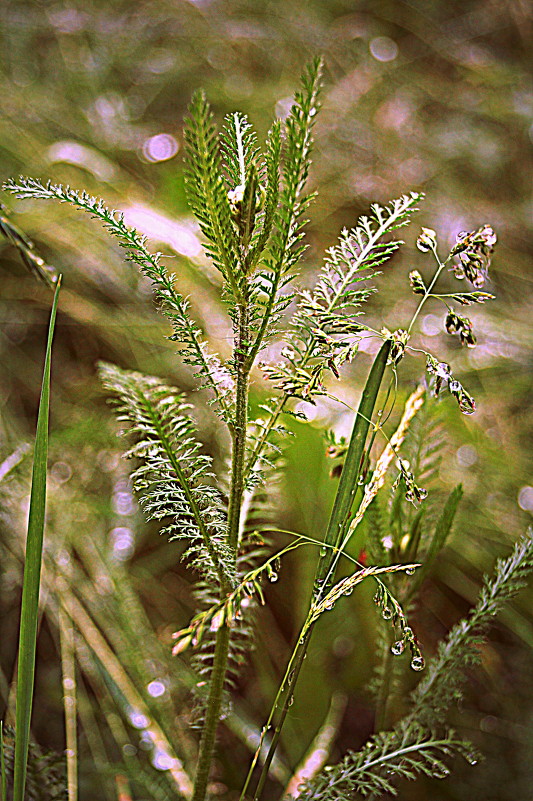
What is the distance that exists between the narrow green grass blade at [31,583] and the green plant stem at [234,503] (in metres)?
0.07

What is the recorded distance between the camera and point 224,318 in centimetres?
80

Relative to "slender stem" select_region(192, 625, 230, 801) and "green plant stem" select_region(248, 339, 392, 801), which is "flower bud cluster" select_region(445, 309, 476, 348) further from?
"slender stem" select_region(192, 625, 230, 801)

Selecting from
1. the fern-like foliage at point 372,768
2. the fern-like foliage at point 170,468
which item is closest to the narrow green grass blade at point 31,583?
the fern-like foliage at point 170,468

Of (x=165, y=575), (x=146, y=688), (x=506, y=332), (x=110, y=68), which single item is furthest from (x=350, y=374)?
(x=110, y=68)

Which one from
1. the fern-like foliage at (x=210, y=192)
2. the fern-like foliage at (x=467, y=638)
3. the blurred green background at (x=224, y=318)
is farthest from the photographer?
the blurred green background at (x=224, y=318)

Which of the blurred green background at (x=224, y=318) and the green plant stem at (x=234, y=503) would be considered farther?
the blurred green background at (x=224, y=318)

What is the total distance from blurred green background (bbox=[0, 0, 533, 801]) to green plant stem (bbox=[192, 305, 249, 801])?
152 millimetres

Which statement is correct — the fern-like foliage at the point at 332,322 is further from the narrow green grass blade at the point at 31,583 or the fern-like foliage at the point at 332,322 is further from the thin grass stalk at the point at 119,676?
the thin grass stalk at the point at 119,676

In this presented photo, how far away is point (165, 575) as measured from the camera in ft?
2.44

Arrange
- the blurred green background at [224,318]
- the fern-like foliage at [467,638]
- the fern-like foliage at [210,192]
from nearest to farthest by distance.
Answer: the fern-like foliage at [210,192]
the fern-like foliage at [467,638]
the blurred green background at [224,318]

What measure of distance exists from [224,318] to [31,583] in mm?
558

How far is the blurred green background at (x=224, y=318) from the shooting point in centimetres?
60

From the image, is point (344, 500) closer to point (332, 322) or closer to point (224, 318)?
point (332, 322)

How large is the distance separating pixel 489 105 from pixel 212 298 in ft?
1.74
